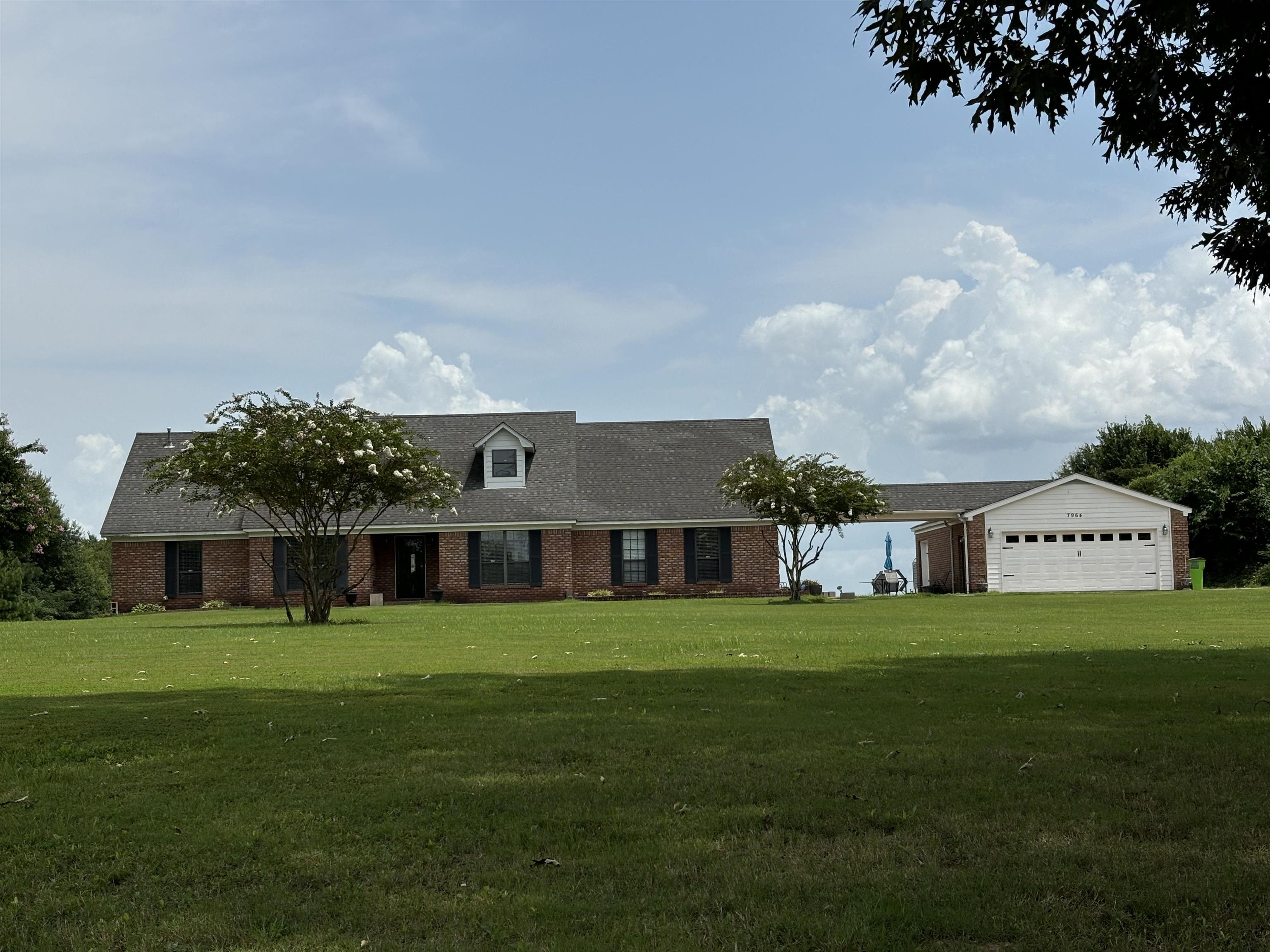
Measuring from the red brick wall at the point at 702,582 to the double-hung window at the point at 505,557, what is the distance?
161cm

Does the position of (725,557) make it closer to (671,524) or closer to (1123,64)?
(671,524)

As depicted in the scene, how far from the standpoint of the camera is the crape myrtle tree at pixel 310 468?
22.0 metres

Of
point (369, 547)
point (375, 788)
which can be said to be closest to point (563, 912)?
point (375, 788)

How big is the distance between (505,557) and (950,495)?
1552 centimetres

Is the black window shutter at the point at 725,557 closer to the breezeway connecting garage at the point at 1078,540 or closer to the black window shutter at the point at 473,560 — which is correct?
the breezeway connecting garage at the point at 1078,540

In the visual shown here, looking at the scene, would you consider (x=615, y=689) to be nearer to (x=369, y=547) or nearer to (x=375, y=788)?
(x=375, y=788)

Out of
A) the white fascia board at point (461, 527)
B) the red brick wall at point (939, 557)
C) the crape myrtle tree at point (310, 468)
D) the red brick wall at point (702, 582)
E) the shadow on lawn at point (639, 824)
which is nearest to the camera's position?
the shadow on lawn at point (639, 824)

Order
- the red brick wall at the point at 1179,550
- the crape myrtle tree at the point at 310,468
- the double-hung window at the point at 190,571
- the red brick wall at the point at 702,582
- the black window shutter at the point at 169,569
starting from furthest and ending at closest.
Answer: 1. the red brick wall at the point at 1179,550
2. the double-hung window at the point at 190,571
3. the black window shutter at the point at 169,569
4. the red brick wall at the point at 702,582
5. the crape myrtle tree at the point at 310,468

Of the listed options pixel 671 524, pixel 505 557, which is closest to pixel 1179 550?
pixel 671 524

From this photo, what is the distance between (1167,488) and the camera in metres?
42.6

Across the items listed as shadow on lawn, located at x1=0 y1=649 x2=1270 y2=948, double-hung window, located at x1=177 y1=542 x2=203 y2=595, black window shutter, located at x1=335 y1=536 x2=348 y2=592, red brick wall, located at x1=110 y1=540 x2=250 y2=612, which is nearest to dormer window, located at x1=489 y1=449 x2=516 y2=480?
black window shutter, located at x1=335 y1=536 x2=348 y2=592

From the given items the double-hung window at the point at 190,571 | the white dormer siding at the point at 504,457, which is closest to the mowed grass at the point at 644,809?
the white dormer siding at the point at 504,457

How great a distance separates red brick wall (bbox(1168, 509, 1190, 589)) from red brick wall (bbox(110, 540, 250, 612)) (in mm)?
28982

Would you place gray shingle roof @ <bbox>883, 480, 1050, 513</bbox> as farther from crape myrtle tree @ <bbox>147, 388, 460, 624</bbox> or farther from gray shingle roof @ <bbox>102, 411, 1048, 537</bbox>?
crape myrtle tree @ <bbox>147, 388, 460, 624</bbox>
